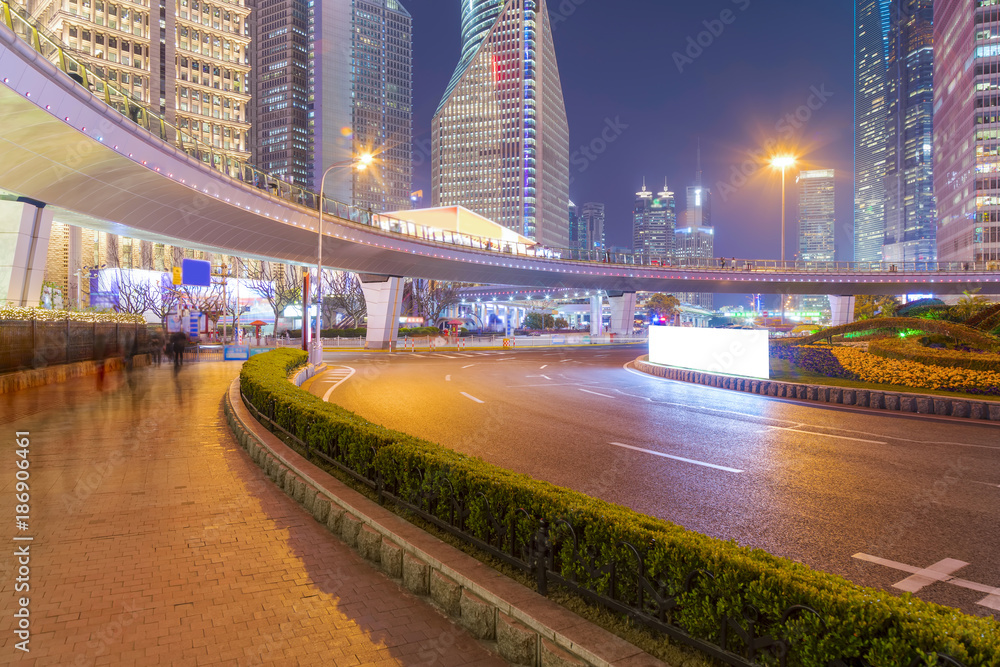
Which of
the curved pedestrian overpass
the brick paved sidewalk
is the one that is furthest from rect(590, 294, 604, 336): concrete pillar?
the brick paved sidewalk

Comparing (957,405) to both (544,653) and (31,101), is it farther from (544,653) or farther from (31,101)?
(31,101)

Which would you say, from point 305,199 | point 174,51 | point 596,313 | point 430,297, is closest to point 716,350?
point 305,199

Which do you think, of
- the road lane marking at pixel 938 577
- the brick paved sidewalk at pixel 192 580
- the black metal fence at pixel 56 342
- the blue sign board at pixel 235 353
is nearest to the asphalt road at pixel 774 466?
the road lane marking at pixel 938 577

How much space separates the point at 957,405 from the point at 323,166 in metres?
192

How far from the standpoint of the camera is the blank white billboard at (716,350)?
18.9 metres

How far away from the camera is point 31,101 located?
1698 cm

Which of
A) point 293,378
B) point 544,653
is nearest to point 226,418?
point 293,378

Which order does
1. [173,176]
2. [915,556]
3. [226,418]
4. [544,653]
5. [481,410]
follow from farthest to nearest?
[173,176], [481,410], [226,418], [915,556], [544,653]

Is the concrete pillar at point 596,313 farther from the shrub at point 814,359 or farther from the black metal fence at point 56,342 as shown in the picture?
the black metal fence at point 56,342

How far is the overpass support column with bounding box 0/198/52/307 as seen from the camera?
77.4 ft

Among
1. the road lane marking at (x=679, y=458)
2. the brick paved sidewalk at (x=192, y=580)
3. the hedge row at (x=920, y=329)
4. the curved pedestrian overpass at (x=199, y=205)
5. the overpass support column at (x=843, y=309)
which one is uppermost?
the curved pedestrian overpass at (x=199, y=205)

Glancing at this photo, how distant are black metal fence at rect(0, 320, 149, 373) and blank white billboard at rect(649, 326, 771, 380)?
901 inches

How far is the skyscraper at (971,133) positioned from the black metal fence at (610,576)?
127 m

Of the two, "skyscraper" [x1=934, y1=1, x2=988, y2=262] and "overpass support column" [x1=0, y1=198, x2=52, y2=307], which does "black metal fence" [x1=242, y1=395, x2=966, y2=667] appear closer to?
"overpass support column" [x1=0, y1=198, x2=52, y2=307]
